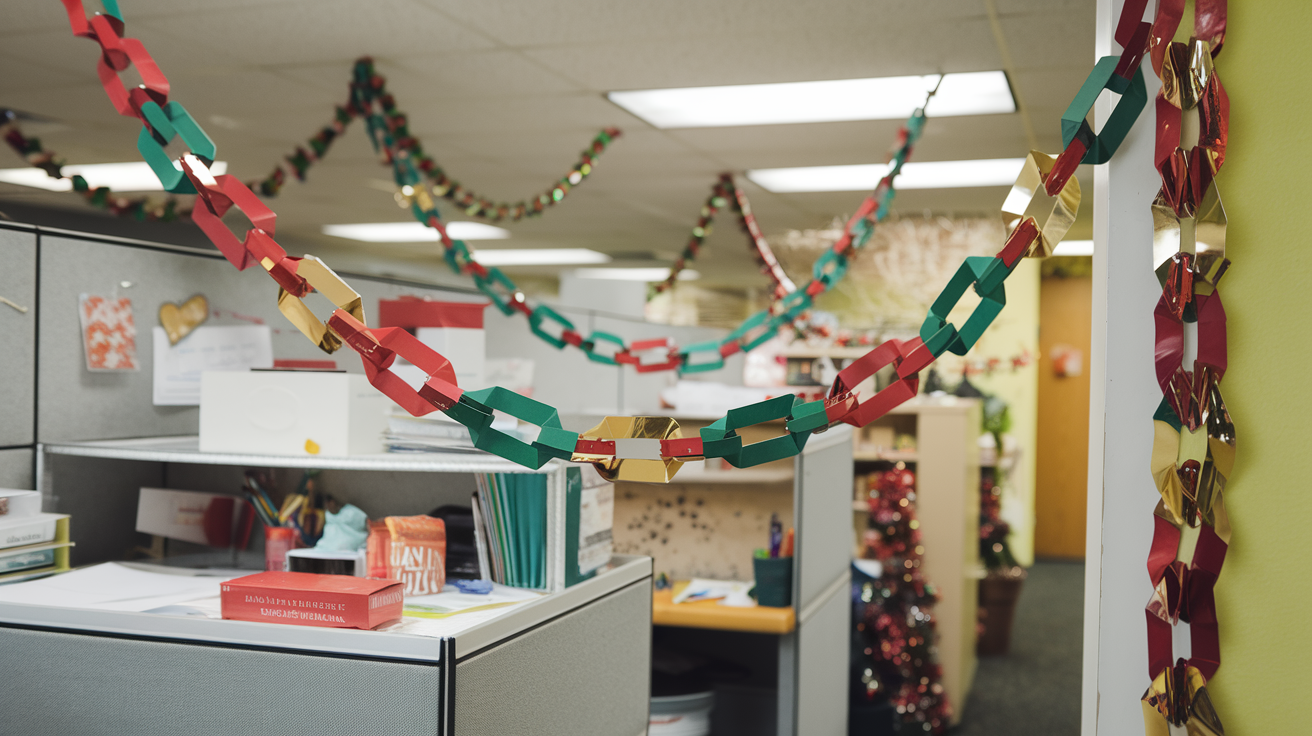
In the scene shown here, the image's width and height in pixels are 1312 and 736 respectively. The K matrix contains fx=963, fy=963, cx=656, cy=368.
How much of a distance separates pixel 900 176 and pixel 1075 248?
2995mm

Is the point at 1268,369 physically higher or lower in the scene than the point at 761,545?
higher

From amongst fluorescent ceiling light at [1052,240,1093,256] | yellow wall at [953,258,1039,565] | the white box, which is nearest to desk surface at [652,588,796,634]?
the white box

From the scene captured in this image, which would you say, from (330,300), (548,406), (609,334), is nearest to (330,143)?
(609,334)

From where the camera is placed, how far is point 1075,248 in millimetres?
7148

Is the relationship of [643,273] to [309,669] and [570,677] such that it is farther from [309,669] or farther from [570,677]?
[309,669]

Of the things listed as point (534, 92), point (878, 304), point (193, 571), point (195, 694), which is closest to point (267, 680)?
point (195, 694)

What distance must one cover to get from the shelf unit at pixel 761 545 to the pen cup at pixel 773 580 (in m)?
0.03

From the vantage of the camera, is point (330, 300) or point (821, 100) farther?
point (821, 100)

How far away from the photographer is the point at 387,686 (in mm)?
1229

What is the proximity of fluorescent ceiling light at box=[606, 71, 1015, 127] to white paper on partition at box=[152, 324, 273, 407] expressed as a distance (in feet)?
6.59

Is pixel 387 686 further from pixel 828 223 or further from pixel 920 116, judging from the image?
pixel 828 223

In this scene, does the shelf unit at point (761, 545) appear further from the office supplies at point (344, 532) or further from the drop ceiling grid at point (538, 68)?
the drop ceiling grid at point (538, 68)

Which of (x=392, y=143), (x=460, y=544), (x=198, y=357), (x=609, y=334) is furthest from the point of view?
(x=392, y=143)

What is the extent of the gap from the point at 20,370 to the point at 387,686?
0.95 metres
